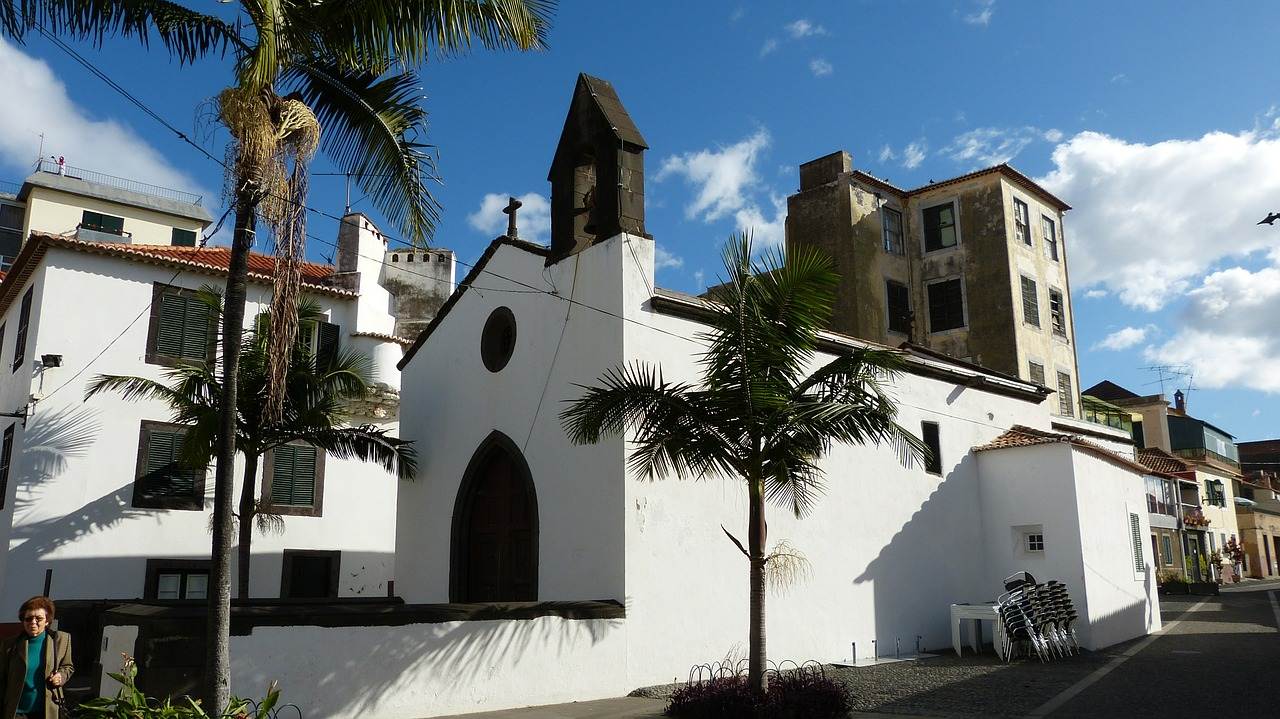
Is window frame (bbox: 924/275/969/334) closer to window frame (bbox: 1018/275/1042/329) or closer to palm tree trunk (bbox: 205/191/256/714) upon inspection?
window frame (bbox: 1018/275/1042/329)

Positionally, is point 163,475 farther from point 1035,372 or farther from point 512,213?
point 1035,372

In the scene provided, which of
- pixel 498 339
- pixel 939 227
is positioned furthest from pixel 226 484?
pixel 939 227

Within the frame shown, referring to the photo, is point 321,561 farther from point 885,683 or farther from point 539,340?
point 885,683

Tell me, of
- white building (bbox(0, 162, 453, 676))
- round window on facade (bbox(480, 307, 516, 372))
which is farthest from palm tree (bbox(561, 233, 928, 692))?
white building (bbox(0, 162, 453, 676))

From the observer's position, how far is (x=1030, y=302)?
31547mm

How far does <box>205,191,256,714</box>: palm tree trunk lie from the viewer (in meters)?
7.67

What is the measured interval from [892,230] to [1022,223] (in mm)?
4401

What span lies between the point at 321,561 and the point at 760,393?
1703 cm

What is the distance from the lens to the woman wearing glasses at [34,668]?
6.87m

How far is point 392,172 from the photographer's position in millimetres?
9977

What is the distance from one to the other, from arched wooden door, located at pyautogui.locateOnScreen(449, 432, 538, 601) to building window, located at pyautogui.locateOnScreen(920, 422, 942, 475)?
7.82m

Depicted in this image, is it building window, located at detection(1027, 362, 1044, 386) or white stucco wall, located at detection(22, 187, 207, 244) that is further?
white stucco wall, located at detection(22, 187, 207, 244)

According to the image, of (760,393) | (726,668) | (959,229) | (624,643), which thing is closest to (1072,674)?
(726,668)

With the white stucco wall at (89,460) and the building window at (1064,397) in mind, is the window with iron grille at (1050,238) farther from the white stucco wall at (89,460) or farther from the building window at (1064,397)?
the white stucco wall at (89,460)
